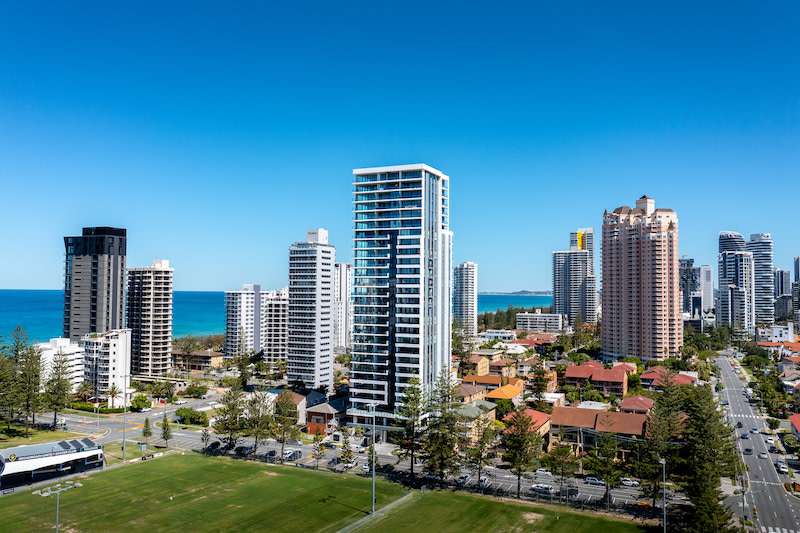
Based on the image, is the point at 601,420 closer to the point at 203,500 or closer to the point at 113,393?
the point at 203,500

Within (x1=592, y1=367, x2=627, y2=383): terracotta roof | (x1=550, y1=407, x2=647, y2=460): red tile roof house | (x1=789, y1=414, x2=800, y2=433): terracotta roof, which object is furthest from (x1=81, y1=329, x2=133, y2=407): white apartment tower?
(x1=789, y1=414, x2=800, y2=433): terracotta roof

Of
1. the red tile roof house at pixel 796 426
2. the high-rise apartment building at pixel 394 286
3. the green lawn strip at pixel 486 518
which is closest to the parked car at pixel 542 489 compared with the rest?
the green lawn strip at pixel 486 518

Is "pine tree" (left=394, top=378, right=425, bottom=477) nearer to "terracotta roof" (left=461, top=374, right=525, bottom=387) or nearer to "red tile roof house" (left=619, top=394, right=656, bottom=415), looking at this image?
"red tile roof house" (left=619, top=394, right=656, bottom=415)

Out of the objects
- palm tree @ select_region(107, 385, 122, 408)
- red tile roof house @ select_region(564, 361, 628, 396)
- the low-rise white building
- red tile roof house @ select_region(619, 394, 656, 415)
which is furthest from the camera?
red tile roof house @ select_region(564, 361, 628, 396)

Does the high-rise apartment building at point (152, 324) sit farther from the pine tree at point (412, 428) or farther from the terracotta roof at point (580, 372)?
the terracotta roof at point (580, 372)

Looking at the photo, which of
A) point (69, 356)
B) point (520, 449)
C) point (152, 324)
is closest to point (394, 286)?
point (520, 449)
